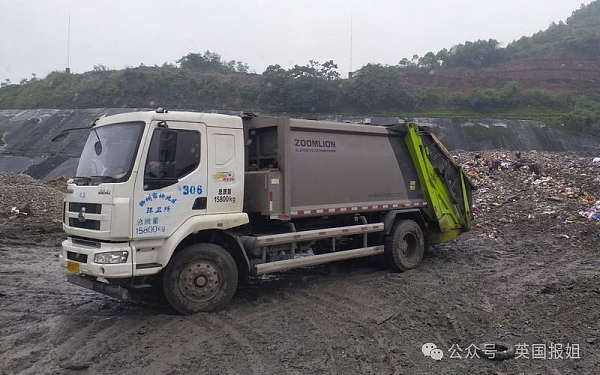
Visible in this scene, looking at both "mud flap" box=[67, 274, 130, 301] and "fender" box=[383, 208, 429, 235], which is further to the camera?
"fender" box=[383, 208, 429, 235]

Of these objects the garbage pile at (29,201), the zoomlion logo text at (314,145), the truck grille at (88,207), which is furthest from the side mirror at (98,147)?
the garbage pile at (29,201)

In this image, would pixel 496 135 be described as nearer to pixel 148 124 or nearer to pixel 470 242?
pixel 470 242

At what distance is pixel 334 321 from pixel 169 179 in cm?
229

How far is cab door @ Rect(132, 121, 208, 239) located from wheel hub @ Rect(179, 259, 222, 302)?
1.58ft

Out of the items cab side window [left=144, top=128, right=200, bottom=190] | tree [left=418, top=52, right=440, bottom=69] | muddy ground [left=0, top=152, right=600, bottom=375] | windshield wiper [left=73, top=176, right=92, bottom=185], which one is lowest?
muddy ground [left=0, top=152, right=600, bottom=375]

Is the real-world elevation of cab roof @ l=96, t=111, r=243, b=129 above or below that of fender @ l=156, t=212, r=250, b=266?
above

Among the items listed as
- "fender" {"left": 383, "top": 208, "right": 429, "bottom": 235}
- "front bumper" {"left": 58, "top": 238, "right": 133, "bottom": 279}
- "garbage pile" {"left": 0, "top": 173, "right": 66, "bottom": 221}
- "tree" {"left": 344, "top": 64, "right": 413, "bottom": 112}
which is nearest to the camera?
"front bumper" {"left": 58, "top": 238, "right": 133, "bottom": 279}

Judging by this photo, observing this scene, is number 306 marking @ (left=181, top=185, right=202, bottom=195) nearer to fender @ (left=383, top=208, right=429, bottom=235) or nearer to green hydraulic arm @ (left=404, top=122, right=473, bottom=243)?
fender @ (left=383, top=208, right=429, bottom=235)

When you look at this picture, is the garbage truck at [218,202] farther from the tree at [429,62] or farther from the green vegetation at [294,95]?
the tree at [429,62]

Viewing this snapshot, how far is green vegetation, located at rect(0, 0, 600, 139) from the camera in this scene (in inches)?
1455

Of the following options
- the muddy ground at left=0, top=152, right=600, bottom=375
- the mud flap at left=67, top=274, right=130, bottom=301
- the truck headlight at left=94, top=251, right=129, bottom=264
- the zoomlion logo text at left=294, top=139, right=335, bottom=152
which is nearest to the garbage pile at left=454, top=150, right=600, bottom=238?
the muddy ground at left=0, top=152, right=600, bottom=375

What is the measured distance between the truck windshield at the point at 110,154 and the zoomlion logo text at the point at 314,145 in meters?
2.00

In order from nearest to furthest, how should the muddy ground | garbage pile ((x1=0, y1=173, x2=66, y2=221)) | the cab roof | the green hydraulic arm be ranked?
the muddy ground < the cab roof < the green hydraulic arm < garbage pile ((x1=0, y1=173, x2=66, y2=221))

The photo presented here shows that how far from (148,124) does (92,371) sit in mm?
2427
